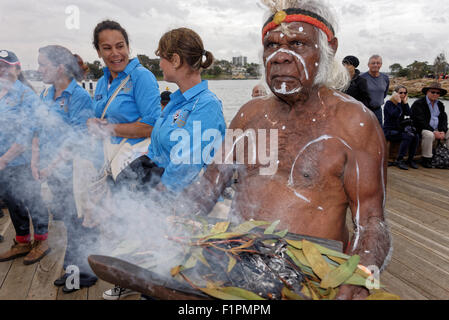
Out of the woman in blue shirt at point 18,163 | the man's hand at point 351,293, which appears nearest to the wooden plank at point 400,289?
the man's hand at point 351,293

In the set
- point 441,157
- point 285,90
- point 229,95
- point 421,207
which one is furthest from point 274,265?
point 229,95

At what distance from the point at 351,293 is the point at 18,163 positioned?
9.85ft

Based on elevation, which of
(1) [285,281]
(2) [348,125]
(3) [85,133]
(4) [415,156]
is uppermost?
(2) [348,125]

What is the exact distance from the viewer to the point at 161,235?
48.8 inches

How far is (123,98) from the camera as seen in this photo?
2.38 m

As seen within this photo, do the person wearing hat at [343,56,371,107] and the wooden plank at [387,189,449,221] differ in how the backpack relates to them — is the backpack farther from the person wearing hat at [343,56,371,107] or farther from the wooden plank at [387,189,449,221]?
the person wearing hat at [343,56,371,107]

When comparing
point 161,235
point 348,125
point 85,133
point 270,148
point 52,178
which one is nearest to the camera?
point 161,235

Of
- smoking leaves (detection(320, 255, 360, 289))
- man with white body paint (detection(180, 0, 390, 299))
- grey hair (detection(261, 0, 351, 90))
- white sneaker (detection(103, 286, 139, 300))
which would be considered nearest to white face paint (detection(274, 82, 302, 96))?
man with white body paint (detection(180, 0, 390, 299))

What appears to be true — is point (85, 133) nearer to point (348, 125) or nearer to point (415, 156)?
point (348, 125)

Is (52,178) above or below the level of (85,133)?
below

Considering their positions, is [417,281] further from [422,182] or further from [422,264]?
[422,182]
